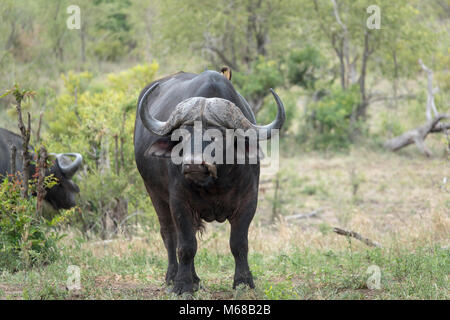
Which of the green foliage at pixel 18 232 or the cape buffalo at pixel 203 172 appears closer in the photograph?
the cape buffalo at pixel 203 172

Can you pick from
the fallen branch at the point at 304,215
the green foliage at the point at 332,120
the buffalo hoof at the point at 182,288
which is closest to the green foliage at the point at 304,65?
the green foliage at the point at 332,120

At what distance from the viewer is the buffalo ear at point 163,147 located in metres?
5.07

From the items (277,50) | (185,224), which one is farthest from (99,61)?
(185,224)

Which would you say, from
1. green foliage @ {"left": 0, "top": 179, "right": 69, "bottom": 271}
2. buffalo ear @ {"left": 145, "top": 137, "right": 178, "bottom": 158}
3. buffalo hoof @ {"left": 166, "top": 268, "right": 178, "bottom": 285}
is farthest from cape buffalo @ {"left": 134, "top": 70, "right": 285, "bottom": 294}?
green foliage @ {"left": 0, "top": 179, "right": 69, "bottom": 271}

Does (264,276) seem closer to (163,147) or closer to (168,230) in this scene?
(168,230)

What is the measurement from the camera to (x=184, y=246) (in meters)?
5.21

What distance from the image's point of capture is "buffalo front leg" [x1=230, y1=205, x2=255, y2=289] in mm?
5215

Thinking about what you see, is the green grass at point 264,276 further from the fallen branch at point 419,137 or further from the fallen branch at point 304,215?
the fallen branch at point 419,137

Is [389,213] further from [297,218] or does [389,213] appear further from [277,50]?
[277,50]

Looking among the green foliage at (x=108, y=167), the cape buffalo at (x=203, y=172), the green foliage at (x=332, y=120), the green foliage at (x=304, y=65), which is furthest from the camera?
the green foliage at (x=304, y=65)

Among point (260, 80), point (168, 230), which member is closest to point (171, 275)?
point (168, 230)

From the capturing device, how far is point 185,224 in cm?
517

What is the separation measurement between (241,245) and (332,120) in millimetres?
14399

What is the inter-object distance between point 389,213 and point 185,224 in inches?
333
